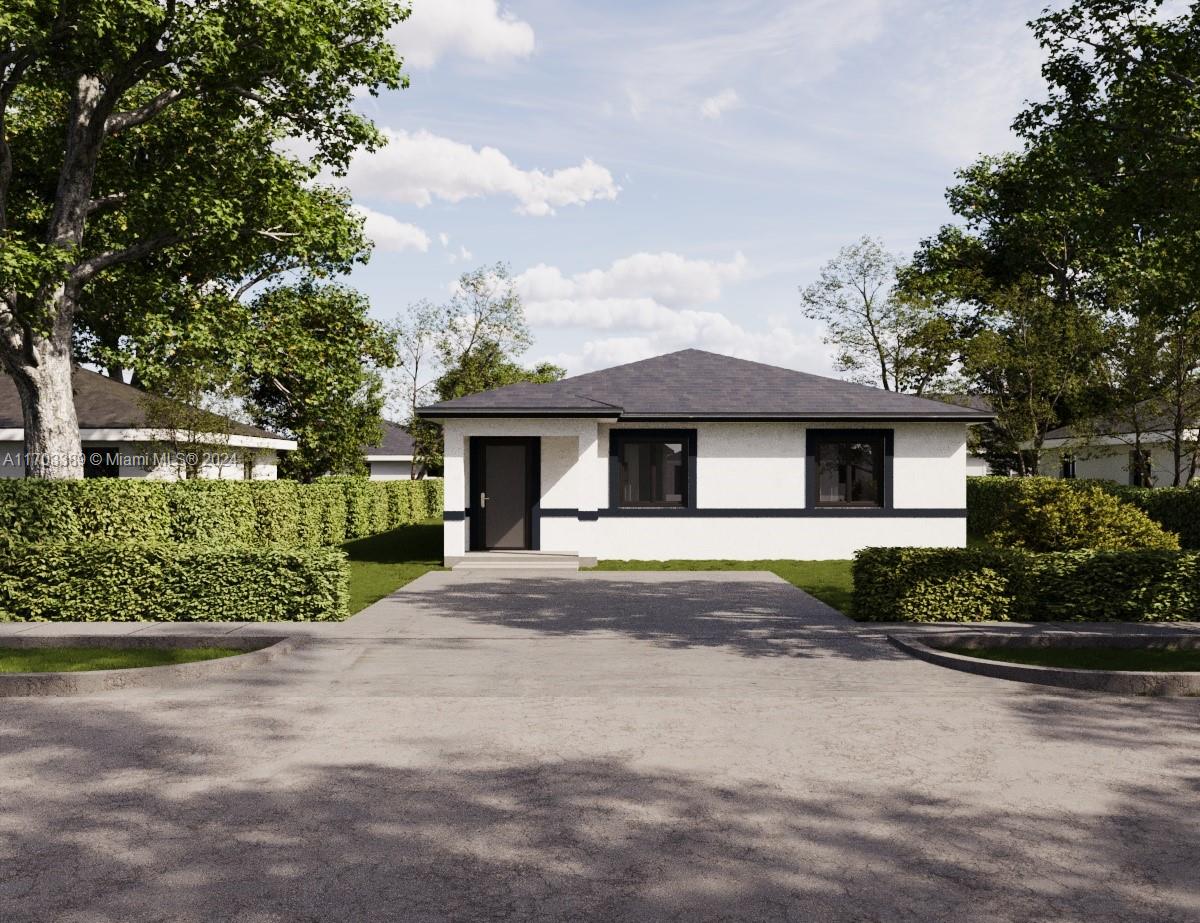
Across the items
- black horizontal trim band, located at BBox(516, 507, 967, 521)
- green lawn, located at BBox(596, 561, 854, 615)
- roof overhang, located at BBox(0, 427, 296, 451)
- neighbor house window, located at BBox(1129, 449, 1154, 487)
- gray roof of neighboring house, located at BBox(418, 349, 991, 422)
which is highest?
gray roof of neighboring house, located at BBox(418, 349, 991, 422)

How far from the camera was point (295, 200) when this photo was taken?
19.5 meters

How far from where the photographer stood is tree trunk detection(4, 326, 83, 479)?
18.7 metres

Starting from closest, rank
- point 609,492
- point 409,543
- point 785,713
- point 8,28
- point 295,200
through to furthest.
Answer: point 785,713, point 8,28, point 295,200, point 609,492, point 409,543

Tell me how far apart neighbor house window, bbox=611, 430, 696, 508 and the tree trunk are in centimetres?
1107

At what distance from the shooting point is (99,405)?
100ft

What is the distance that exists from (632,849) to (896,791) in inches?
78.1

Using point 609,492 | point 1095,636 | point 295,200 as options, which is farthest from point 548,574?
point 1095,636

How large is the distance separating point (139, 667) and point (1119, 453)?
111ft

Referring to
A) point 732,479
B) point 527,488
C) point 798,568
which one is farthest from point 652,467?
point 798,568

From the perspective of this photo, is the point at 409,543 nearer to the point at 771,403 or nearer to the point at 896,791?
the point at 771,403

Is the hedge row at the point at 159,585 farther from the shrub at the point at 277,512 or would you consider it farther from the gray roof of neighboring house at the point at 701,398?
the shrub at the point at 277,512

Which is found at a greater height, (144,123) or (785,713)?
(144,123)

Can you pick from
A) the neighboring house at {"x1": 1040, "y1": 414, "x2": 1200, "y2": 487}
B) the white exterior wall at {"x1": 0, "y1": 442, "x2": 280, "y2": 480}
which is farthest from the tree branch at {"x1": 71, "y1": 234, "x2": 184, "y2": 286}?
the neighboring house at {"x1": 1040, "y1": 414, "x2": 1200, "y2": 487}

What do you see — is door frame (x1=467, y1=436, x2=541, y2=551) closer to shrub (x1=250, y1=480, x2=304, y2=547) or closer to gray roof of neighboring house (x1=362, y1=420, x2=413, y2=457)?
shrub (x1=250, y1=480, x2=304, y2=547)
